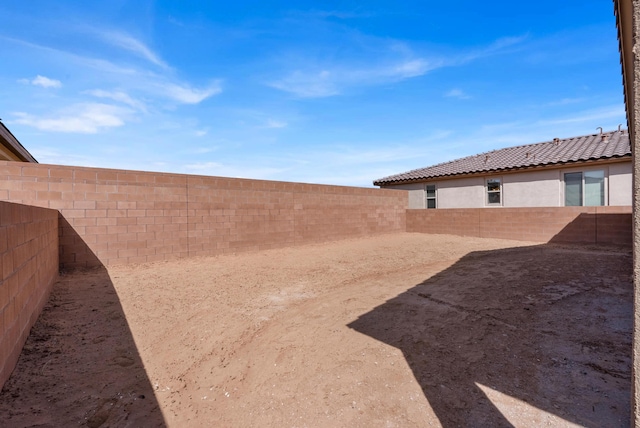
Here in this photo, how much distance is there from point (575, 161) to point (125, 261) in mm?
16966

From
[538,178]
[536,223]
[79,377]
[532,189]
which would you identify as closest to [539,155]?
[538,178]

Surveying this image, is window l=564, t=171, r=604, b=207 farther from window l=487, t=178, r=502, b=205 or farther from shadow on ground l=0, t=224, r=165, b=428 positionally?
shadow on ground l=0, t=224, r=165, b=428

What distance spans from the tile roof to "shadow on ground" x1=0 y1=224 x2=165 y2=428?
16.3 metres

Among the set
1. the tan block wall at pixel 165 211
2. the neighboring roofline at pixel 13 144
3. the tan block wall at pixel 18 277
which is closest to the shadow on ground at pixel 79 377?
the tan block wall at pixel 18 277

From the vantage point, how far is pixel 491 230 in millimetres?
14297

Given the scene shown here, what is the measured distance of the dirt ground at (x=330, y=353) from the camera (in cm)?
266

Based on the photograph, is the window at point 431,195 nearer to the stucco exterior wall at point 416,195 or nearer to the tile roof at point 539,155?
the stucco exterior wall at point 416,195

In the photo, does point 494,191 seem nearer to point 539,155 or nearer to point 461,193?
point 461,193

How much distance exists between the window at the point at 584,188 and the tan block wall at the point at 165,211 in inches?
395

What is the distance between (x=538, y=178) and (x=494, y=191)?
201 centimetres

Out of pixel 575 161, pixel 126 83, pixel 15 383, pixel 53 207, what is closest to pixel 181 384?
pixel 15 383

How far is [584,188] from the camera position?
13172 mm

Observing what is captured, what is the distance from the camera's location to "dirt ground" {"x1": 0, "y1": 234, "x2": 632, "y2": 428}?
8.71 feet

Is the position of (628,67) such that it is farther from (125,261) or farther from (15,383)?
(125,261)
